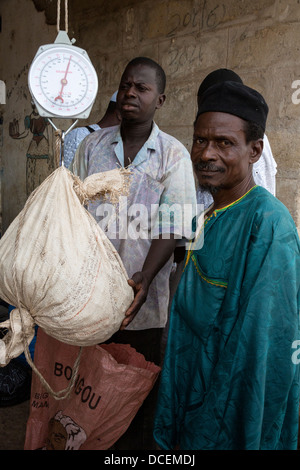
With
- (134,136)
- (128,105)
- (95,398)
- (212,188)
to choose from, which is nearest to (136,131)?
(134,136)

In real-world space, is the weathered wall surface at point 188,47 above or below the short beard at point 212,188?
above

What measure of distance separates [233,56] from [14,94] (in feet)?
12.4

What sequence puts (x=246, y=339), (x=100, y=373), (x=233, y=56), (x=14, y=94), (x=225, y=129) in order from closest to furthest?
(x=246, y=339)
(x=225, y=129)
(x=100, y=373)
(x=233, y=56)
(x=14, y=94)

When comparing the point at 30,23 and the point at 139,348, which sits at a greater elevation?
the point at 30,23

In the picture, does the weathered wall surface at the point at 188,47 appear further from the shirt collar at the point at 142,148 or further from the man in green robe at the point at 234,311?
the man in green robe at the point at 234,311

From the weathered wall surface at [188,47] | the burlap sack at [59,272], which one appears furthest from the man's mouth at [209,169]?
the weathered wall surface at [188,47]

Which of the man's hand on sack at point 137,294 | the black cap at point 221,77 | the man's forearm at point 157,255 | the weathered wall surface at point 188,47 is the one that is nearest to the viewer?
the man's hand on sack at point 137,294

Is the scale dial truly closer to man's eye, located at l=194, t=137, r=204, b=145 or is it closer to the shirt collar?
man's eye, located at l=194, t=137, r=204, b=145

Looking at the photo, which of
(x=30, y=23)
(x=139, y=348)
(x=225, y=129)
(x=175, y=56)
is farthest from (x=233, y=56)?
(x=30, y=23)

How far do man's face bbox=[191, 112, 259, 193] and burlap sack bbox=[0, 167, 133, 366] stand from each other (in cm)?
36

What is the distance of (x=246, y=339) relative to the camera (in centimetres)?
117

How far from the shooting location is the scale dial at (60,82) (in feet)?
4.57

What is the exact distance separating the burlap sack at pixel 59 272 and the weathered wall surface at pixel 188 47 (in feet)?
6.17
